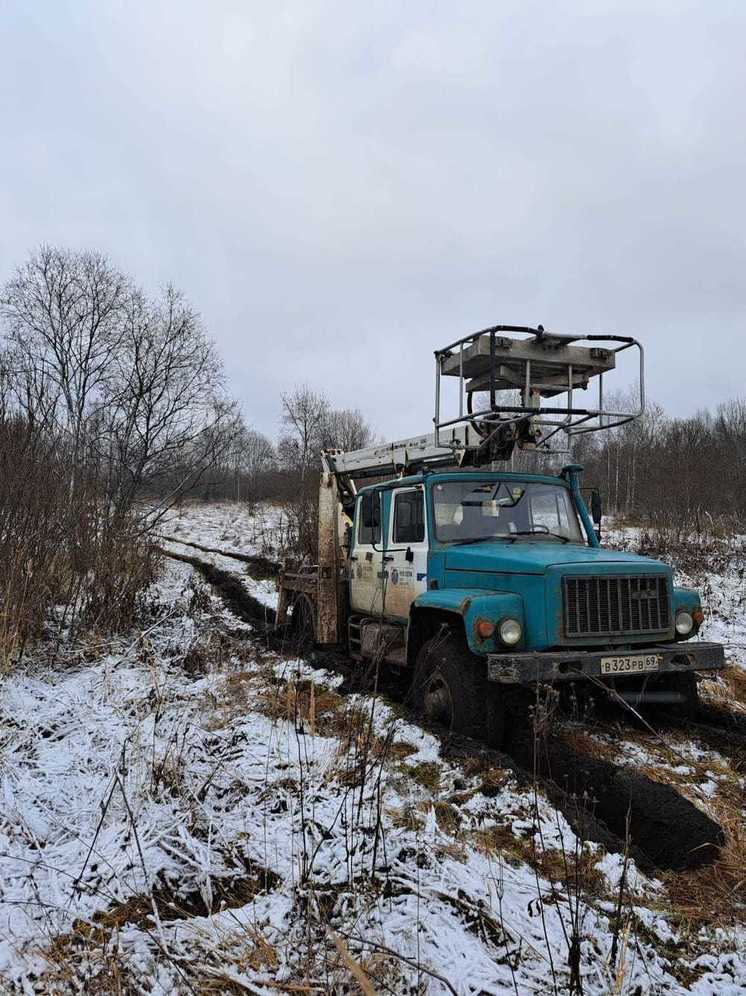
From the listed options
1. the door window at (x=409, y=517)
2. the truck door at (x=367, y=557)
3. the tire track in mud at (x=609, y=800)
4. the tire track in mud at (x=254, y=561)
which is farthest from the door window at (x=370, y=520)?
the tire track in mud at (x=254, y=561)

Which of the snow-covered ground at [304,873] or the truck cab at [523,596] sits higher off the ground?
the truck cab at [523,596]

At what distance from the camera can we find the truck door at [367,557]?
7.36 m

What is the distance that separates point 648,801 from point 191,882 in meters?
2.66

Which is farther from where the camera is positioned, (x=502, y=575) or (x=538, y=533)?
(x=538, y=533)

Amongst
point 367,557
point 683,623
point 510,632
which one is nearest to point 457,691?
point 510,632

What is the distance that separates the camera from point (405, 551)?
6.67 metres

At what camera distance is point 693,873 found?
128 inches

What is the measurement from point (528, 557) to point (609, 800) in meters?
1.85

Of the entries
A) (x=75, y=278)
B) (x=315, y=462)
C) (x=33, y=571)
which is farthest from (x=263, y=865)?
(x=75, y=278)

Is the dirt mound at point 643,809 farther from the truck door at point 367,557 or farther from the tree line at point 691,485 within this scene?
the tree line at point 691,485

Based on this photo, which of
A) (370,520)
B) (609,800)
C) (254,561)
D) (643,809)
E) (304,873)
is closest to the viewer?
(304,873)

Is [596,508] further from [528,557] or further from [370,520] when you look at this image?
[370,520]

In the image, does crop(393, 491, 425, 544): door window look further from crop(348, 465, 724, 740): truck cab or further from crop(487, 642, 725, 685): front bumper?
crop(487, 642, 725, 685): front bumper

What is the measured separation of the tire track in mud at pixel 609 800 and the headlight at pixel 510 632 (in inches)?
29.9
